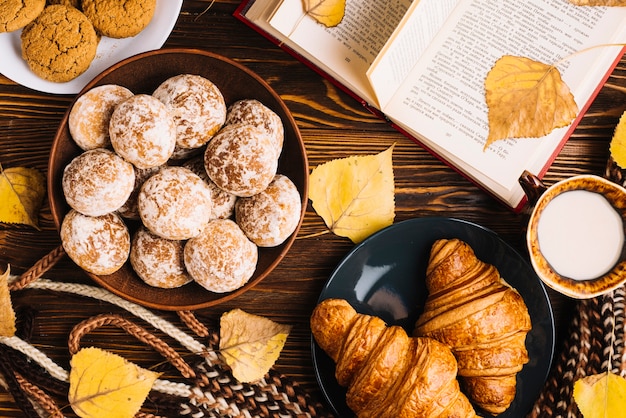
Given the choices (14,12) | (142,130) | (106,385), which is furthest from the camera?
(106,385)

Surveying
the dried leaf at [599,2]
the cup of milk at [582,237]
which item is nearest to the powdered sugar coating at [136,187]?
the cup of milk at [582,237]

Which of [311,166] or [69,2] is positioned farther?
[311,166]

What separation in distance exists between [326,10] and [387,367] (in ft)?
2.10

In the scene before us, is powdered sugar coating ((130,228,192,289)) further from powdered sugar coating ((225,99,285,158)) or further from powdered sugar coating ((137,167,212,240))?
powdered sugar coating ((225,99,285,158))

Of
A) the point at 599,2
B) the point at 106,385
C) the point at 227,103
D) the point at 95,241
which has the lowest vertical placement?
the point at 106,385

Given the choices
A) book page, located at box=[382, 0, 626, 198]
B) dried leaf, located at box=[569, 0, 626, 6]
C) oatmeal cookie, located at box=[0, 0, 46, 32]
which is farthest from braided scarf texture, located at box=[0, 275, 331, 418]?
dried leaf, located at box=[569, 0, 626, 6]

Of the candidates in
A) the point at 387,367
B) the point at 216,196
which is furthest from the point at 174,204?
the point at 387,367

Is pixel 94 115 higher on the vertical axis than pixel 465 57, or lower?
lower

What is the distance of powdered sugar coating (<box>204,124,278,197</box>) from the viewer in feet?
3.07

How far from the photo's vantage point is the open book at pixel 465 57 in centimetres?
112

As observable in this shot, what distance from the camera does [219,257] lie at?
3.13 feet

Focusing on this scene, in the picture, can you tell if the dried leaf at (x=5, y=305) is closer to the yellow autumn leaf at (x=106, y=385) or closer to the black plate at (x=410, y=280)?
the yellow autumn leaf at (x=106, y=385)

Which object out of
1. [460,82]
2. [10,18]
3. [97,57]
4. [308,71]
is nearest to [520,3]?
[460,82]

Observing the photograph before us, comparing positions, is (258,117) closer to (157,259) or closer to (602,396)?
(157,259)
